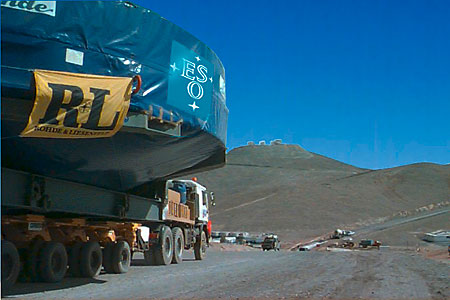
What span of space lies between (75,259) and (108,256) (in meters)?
1.73

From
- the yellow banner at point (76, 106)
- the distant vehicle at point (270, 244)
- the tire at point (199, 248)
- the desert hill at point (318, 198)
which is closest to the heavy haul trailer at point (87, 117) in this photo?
the yellow banner at point (76, 106)

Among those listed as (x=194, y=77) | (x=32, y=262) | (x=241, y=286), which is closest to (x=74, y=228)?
(x=32, y=262)

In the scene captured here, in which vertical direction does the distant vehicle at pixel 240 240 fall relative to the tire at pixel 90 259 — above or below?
below

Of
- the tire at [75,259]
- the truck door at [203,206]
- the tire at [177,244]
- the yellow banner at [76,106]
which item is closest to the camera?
the yellow banner at [76,106]

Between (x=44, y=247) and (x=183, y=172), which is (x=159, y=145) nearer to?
(x=44, y=247)

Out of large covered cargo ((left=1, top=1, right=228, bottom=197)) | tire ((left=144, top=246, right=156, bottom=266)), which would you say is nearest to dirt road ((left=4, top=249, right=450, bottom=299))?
large covered cargo ((left=1, top=1, right=228, bottom=197))

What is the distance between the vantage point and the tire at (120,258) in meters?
14.6

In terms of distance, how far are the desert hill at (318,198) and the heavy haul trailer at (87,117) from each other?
62762mm

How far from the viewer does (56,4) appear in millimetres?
8766

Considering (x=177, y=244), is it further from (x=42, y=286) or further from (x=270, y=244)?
(x=270, y=244)

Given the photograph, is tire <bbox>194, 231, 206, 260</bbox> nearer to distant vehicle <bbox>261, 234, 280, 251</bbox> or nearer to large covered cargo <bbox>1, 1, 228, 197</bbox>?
large covered cargo <bbox>1, 1, 228, 197</bbox>

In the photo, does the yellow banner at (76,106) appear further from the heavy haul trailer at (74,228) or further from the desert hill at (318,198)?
the desert hill at (318,198)

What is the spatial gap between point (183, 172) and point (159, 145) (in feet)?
14.0

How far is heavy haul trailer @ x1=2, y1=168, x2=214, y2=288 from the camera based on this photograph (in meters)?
9.80
